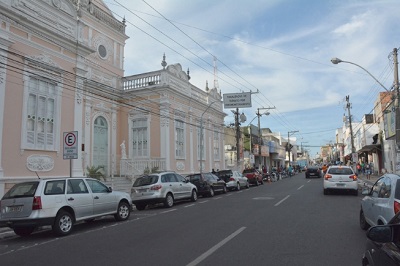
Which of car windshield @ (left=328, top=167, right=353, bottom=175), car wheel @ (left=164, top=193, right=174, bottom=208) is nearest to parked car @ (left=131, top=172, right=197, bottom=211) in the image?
car wheel @ (left=164, top=193, right=174, bottom=208)

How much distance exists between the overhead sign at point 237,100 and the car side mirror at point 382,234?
3016 cm

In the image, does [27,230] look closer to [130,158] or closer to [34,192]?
[34,192]

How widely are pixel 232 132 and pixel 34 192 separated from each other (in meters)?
45.2

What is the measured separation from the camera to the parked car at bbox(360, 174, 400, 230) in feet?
22.6

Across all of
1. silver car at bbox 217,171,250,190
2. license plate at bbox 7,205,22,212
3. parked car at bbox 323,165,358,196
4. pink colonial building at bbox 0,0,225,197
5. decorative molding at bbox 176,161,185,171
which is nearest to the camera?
license plate at bbox 7,205,22,212

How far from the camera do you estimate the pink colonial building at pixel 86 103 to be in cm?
1656

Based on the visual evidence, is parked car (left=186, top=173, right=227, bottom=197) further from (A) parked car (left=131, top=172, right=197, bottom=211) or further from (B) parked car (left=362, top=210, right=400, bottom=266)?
(B) parked car (left=362, top=210, right=400, bottom=266)

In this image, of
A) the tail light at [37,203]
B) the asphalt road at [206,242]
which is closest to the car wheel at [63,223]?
the asphalt road at [206,242]

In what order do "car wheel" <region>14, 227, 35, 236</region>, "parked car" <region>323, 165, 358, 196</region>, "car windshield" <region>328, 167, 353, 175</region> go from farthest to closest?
"car windshield" <region>328, 167, 353, 175</region>, "parked car" <region>323, 165, 358, 196</region>, "car wheel" <region>14, 227, 35, 236</region>

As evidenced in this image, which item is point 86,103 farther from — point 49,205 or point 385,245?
point 385,245

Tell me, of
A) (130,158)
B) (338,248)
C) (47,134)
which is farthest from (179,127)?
(338,248)

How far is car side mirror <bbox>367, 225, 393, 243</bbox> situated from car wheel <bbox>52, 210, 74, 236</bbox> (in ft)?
28.8

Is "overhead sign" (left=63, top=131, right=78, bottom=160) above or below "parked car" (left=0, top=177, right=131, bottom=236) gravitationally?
above

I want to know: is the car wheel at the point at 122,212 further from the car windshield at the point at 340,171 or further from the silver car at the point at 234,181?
the silver car at the point at 234,181
